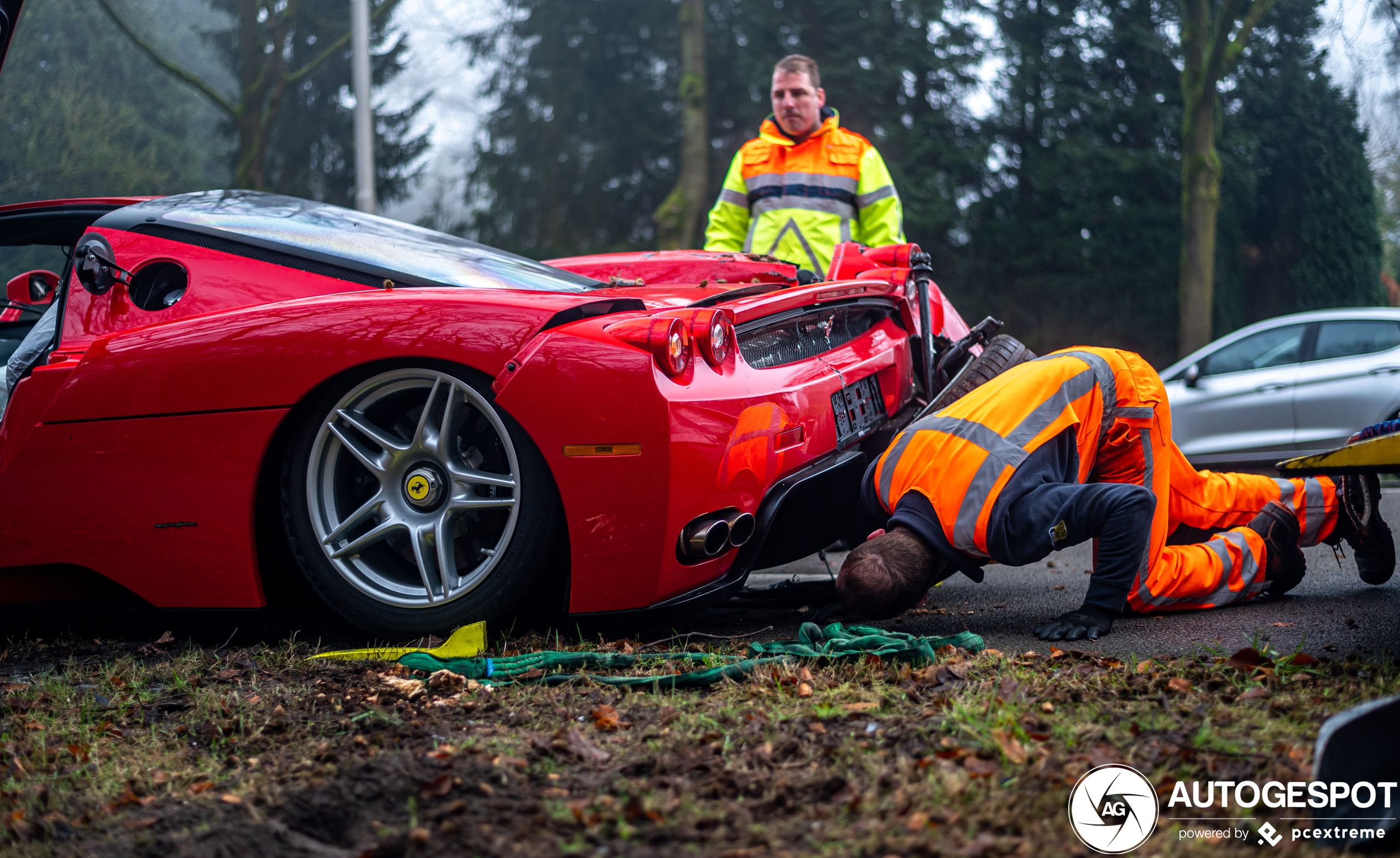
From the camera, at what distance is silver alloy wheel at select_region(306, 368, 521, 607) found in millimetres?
3021

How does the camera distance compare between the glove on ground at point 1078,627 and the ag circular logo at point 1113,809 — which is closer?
the ag circular logo at point 1113,809

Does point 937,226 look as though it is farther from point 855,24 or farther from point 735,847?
point 735,847

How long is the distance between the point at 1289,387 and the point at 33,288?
8.71 meters

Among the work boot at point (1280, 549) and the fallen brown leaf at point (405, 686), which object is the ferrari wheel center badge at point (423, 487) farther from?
the work boot at point (1280, 549)

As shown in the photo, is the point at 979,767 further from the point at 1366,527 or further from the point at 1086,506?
the point at 1366,527

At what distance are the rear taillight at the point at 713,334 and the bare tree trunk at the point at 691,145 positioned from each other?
44.0ft

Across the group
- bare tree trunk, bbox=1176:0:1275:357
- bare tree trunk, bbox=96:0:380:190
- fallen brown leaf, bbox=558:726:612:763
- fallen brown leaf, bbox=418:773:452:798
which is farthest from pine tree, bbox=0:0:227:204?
Result: fallen brown leaf, bbox=418:773:452:798

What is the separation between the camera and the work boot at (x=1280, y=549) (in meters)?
3.74

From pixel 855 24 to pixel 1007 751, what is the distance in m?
18.5

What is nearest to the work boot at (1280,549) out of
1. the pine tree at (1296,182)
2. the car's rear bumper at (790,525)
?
the car's rear bumper at (790,525)

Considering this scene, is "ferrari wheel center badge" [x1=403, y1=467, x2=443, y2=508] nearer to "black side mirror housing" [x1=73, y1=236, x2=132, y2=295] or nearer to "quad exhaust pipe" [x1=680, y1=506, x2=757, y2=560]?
"quad exhaust pipe" [x1=680, y1=506, x2=757, y2=560]

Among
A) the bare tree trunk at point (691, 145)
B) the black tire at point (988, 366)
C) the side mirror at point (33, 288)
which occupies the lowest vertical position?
the black tire at point (988, 366)

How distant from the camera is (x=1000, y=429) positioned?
3.29m

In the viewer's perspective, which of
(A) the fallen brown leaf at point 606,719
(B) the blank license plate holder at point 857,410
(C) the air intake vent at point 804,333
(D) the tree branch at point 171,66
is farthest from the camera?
(D) the tree branch at point 171,66
